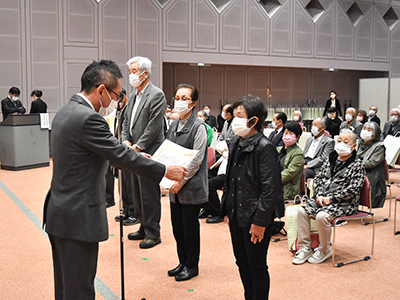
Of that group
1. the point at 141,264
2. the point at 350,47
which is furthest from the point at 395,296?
the point at 350,47

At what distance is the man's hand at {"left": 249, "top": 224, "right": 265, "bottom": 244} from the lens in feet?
9.09

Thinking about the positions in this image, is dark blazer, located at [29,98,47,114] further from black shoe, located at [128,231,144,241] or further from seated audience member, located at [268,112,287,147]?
black shoe, located at [128,231,144,241]

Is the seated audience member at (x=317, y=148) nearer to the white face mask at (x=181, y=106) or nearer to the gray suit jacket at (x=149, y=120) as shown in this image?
the gray suit jacket at (x=149, y=120)

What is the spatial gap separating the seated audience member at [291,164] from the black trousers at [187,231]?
1.89 metres

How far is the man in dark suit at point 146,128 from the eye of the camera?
4520 mm

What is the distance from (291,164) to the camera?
534cm

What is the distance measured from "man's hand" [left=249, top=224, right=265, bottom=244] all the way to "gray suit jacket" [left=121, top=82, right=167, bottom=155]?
202 cm

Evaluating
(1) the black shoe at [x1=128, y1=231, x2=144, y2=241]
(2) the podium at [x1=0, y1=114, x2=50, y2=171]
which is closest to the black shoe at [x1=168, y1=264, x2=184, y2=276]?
(1) the black shoe at [x1=128, y1=231, x2=144, y2=241]

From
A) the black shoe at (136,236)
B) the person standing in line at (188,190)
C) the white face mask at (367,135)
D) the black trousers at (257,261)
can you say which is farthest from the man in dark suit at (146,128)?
the white face mask at (367,135)

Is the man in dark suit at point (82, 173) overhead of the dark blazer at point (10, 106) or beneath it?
beneath

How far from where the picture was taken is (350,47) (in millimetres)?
17547

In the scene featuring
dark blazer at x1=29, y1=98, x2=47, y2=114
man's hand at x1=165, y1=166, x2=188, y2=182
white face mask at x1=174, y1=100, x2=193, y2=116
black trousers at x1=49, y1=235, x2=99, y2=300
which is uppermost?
dark blazer at x1=29, y1=98, x2=47, y2=114

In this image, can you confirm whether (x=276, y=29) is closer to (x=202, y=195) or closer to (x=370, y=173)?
(x=370, y=173)

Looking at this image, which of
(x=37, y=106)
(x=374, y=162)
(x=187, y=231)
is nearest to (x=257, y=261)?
(x=187, y=231)
